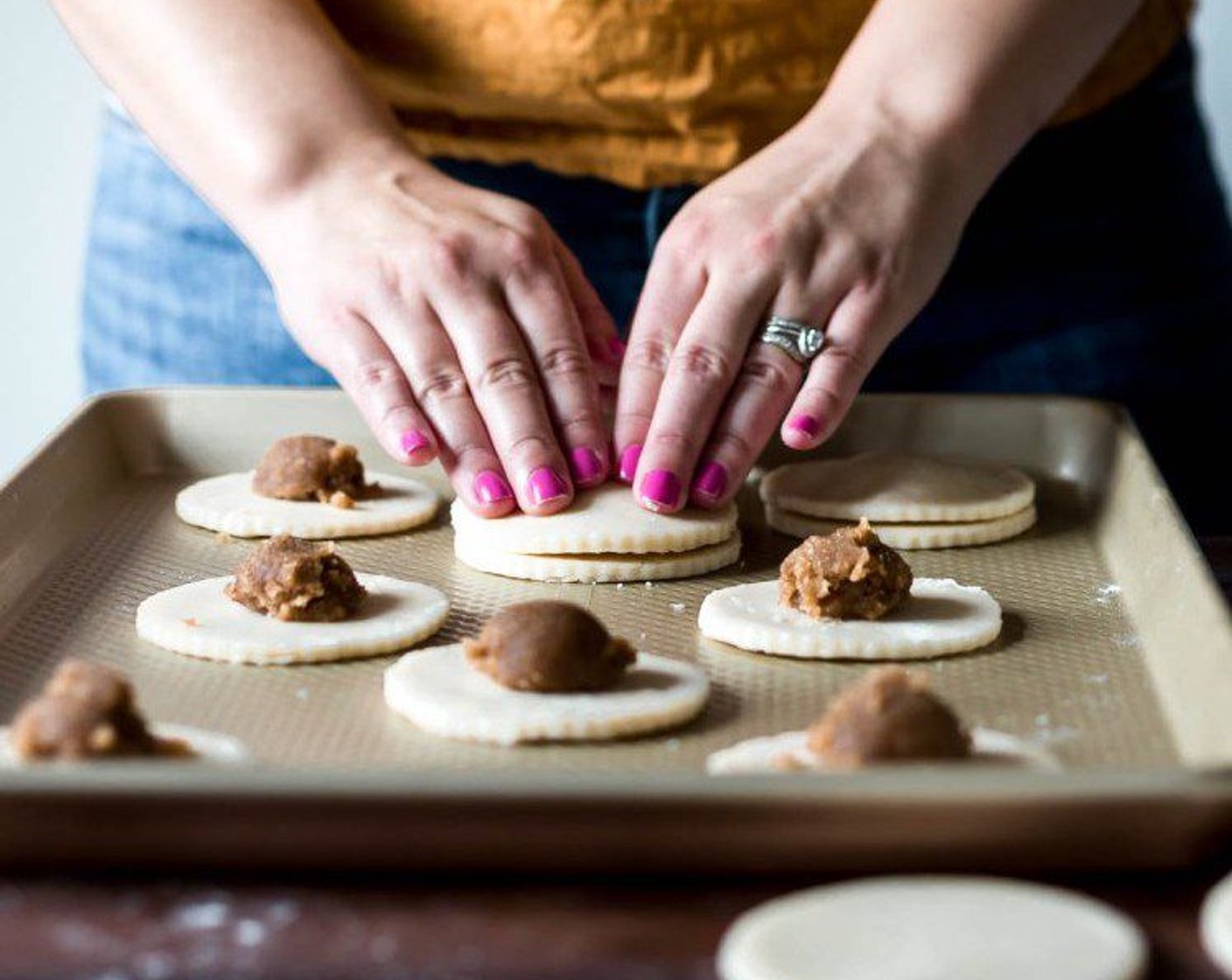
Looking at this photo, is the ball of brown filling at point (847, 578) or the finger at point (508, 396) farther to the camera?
the finger at point (508, 396)

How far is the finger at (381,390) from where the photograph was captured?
1.91 m

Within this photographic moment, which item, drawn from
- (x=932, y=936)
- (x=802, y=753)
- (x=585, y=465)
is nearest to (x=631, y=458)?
(x=585, y=465)

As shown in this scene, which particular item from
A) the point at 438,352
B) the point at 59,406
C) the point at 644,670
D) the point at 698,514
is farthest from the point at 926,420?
the point at 59,406

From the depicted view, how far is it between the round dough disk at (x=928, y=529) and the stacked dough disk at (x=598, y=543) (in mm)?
152

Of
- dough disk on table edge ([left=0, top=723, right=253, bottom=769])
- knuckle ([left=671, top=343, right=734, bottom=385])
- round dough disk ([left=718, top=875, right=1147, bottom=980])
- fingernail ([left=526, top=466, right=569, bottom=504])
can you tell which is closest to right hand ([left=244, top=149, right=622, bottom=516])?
fingernail ([left=526, top=466, right=569, bottom=504])

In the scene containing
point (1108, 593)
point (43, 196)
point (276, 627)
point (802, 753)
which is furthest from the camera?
point (43, 196)

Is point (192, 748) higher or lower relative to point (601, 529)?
higher

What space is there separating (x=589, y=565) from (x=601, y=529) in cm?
4

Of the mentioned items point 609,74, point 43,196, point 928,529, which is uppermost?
point 609,74

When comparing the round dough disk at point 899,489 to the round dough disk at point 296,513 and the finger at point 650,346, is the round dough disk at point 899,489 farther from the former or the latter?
the round dough disk at point 296,513

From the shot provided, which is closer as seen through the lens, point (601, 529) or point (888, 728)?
point (888, 728)

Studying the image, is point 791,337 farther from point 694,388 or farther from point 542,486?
point 542,486

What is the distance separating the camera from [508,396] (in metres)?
1.90

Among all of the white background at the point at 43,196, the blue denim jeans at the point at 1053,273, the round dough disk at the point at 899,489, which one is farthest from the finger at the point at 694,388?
the white background at the point at 43,196
